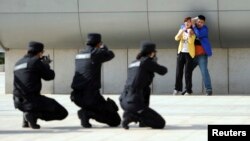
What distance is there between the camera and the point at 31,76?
1268 cm

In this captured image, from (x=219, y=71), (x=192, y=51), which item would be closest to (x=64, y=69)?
(x=192, y=51)

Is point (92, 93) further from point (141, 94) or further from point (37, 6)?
point (37, 6)

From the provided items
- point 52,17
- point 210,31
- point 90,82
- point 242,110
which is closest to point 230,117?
point 242,110

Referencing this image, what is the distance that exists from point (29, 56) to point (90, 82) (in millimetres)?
1107

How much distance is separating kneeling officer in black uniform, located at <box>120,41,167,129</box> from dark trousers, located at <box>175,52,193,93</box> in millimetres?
6624

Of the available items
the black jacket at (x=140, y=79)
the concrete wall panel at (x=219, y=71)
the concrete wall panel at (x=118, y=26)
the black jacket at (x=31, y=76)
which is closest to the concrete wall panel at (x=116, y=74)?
the concrete wall panel at (x=118, y=26)

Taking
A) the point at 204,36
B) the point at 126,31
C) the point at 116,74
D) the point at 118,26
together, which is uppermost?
the point at 118,26

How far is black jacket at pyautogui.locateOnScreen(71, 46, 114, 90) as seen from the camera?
41.8 ft

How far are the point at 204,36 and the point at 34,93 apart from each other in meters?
7.21

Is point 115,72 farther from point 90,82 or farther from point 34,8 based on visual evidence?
point 90,82

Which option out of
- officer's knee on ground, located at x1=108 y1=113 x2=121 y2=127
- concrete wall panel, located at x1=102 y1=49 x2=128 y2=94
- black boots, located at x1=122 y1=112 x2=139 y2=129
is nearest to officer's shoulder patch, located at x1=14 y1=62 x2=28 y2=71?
officer's knee on ground, located at x1=108 y1=113 x2=121 y2=127

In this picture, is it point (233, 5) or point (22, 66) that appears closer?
point (22, 66)

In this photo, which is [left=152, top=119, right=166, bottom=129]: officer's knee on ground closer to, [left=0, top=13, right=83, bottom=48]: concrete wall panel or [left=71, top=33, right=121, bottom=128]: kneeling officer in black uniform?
[left=71, top=33, right=121, bottom=128]: kneeling officer in black uniform

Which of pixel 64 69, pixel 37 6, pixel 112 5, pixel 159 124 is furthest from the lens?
pixel 64 69
